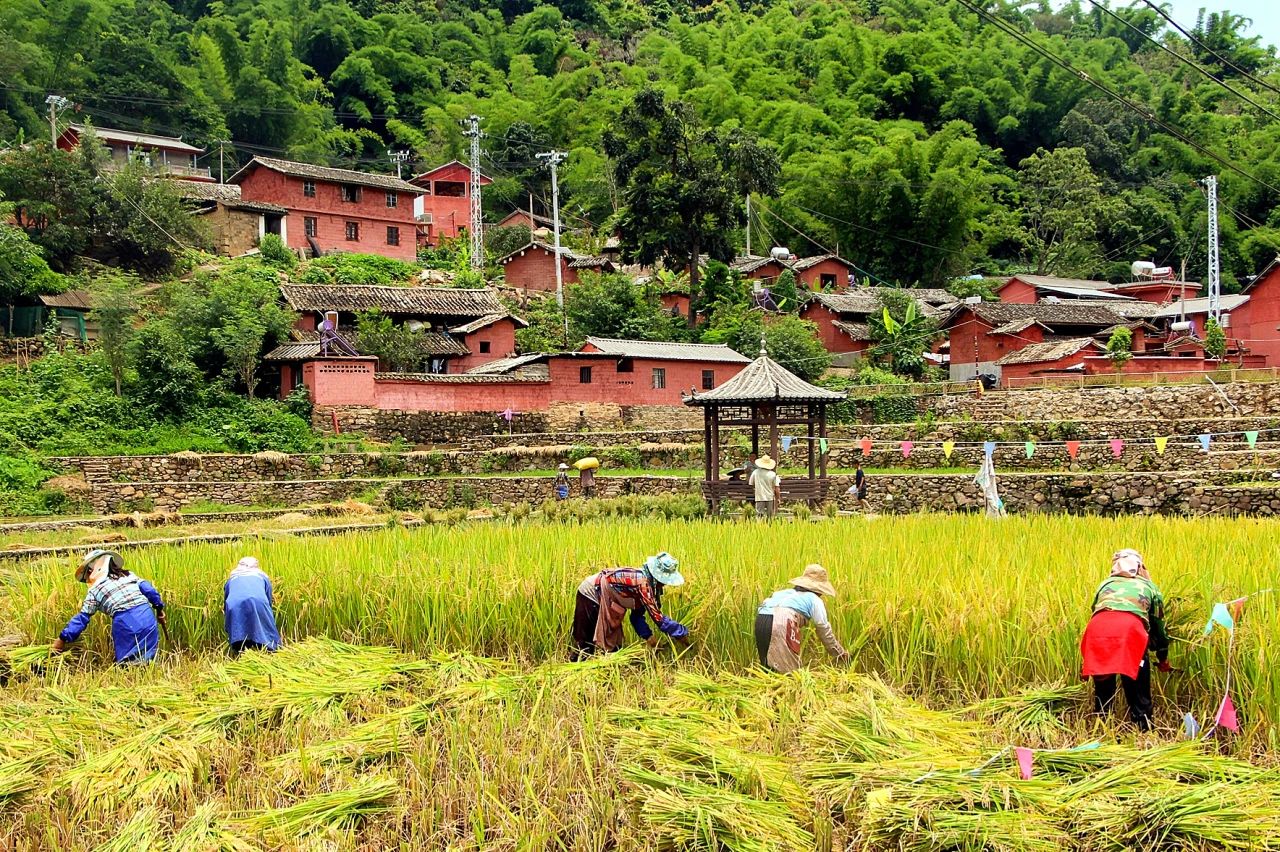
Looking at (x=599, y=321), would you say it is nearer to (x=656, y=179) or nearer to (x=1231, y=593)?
(x=656, y=179)

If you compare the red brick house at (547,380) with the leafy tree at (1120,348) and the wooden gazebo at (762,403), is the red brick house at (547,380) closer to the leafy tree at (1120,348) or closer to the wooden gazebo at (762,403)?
the leafy tree at (1120,348)

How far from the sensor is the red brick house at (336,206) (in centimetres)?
3947

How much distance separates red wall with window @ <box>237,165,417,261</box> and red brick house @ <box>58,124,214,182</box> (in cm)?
375

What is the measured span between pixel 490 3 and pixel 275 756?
266ft

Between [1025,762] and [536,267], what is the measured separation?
37.9 m

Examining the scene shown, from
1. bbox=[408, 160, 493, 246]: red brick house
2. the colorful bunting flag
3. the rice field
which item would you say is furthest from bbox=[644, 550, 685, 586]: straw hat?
bbox=[408, 160, 493, 246]: red brick house

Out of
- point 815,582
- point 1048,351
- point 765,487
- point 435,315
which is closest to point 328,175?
point 435,315

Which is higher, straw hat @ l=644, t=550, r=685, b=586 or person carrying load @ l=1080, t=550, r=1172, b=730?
straw hat @ l=644, t=550, r=685, b=586

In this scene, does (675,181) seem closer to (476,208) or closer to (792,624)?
(476,208)

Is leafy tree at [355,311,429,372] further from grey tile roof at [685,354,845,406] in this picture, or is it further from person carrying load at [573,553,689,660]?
person carrying load at [573,553,689,660]

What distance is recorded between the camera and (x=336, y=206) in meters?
40.1

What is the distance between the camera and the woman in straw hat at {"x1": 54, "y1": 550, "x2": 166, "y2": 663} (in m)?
7.71

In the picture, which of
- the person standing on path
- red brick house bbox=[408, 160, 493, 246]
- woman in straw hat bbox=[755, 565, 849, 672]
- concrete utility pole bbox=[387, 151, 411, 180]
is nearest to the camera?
woman in straw hat bbox=[755, 565, 849, 672]

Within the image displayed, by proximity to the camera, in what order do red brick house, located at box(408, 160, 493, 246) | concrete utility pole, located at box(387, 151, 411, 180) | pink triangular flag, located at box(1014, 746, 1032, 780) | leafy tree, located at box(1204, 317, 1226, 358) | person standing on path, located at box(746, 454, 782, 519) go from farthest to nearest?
1. red brick house, located at box(408, 160, 493, 246)
2. concrete utility pole, located at box(387, 151, 411, 180)
3. leafy tree, located at box(1204, 317, 1226, 358)
4. person standing on path, located at box(746, 454, 782, 519)
5. pink triangular flag, located at box(1014, 746, 1032, 780)
